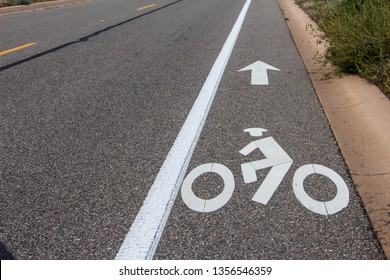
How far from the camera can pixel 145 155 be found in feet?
11.7

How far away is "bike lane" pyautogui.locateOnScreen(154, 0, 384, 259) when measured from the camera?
2.44 meters

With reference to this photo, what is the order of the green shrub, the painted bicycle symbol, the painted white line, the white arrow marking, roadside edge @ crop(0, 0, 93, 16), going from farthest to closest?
roadside edge @ crop(0, 0, 93, 16) < the white arrow marking < the green shrub < the painted bicycle symbol < the painted white line

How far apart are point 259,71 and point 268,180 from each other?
381 centimetres

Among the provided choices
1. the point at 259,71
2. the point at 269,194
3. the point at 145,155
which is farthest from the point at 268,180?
the point at 259,71

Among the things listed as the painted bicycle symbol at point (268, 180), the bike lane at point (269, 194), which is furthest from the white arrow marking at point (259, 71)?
the painted bicycle symbol at point (268, 180)

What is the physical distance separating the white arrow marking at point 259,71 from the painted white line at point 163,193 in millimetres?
1260

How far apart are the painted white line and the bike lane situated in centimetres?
7

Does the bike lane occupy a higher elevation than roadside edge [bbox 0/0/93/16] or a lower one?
higher

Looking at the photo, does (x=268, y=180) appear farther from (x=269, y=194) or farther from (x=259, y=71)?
(x=259, y=71)

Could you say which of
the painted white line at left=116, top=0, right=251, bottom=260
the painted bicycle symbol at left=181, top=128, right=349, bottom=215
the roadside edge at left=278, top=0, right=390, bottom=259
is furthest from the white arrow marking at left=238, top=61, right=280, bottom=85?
the painted bicycle symbol at left=181, top=128, right=349, bottom=215

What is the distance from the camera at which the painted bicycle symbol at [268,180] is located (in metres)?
2.84

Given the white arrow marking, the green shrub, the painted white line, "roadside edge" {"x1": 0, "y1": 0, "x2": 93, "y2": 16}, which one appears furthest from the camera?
"roadside edge" {"x1": 0, "y1": 0, "x2": 93, "y2": 16}

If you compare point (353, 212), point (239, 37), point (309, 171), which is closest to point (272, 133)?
point (309, 171)

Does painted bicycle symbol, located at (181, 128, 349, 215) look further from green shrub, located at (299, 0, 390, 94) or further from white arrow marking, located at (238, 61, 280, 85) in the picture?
white arrow marking, located at (238, 61, 280, 85)
